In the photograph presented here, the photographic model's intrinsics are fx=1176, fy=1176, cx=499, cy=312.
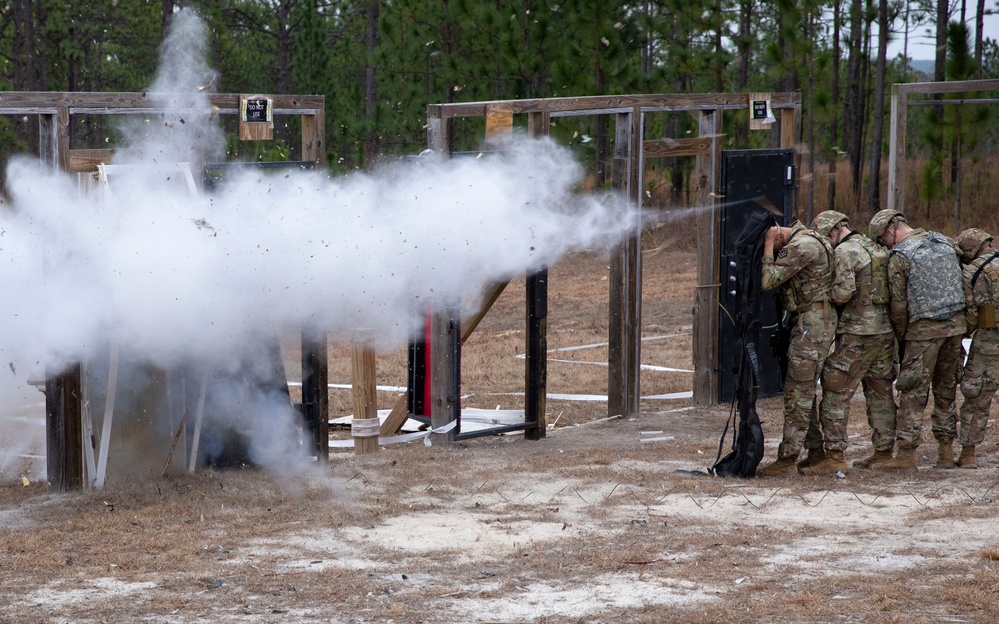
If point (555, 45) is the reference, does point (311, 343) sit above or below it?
below

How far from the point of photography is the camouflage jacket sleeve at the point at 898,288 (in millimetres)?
8195

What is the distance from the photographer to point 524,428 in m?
9.58

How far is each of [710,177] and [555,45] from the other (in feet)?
31.2

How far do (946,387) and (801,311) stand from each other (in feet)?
4.19

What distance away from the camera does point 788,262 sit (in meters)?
8.00

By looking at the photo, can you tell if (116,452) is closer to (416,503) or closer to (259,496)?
(259,496)

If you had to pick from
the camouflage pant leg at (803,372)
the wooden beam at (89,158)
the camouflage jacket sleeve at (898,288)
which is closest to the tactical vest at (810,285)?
the camouflage pant leg at (803,372)

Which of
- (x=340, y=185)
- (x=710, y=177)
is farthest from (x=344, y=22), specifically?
(x=340, y=185)

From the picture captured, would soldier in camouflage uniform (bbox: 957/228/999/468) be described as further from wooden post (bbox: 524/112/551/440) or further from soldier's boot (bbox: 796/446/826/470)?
wooden post (bbox: 524/112/551/440)

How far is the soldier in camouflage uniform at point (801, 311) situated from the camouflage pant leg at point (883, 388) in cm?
37

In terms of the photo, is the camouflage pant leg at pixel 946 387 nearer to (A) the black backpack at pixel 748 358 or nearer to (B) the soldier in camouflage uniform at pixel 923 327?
(B) the soldier in camouflage uniform at pixel 923 327

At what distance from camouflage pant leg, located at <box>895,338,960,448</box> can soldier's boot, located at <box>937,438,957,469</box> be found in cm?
26

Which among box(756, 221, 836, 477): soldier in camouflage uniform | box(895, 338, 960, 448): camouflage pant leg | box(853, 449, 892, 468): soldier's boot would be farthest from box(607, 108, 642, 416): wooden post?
box(895, 338, 960, 448): camouflage pant leg

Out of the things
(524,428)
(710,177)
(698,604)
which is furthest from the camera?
(710,177)
